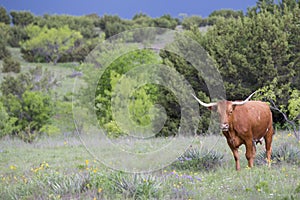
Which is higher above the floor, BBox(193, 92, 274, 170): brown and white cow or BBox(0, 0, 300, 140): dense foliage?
BBox(0, 0, 300, 140): dense foliage

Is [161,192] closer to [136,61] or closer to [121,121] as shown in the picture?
[121,121]

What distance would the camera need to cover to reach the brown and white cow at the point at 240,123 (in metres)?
9.46

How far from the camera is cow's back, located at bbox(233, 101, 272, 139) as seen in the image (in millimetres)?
9852

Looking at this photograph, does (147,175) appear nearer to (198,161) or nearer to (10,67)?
(198,161)

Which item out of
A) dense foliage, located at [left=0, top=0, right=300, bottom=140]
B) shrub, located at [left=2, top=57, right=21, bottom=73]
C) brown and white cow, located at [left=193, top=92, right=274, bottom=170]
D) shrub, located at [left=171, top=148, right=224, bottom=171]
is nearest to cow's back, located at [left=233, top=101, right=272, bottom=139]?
brown and white cow, located at [left=193, top=92, right=274, bottom=170]

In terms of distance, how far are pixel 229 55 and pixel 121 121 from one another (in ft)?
36.3

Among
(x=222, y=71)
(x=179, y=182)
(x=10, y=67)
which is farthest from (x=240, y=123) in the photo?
(x=10, y=67)

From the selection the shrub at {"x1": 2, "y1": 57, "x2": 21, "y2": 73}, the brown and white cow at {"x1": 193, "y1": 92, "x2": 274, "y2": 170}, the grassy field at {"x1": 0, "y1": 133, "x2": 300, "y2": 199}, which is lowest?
the grassy field at {"x1": 0, "y1": 133, "x2": 300, "y2": 199}

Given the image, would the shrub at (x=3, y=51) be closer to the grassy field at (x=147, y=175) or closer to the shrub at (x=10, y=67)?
the shrub at (x=10, y=67)

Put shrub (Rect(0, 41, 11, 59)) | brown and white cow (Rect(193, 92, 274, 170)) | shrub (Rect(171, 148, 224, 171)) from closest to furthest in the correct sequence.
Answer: brown and white cow (Rect(193, 92, 274, 170)) → shrub (Rect(171, 148, 224, 171)) → shrub (Rect(0, 41, 11, 59))

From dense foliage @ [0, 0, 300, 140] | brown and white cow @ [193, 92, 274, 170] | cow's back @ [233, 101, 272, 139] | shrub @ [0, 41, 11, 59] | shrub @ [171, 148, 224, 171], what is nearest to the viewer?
brown and white cow @ [193, 92, 274, 170]

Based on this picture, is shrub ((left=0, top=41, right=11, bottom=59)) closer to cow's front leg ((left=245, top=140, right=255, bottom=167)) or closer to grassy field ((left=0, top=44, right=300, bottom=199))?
grassy field ((left=0, top=44, right=300, bottom=199))

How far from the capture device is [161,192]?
739 centimetres

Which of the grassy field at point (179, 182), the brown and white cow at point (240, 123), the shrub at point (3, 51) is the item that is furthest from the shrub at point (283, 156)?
the shrub at point (3, 51)
